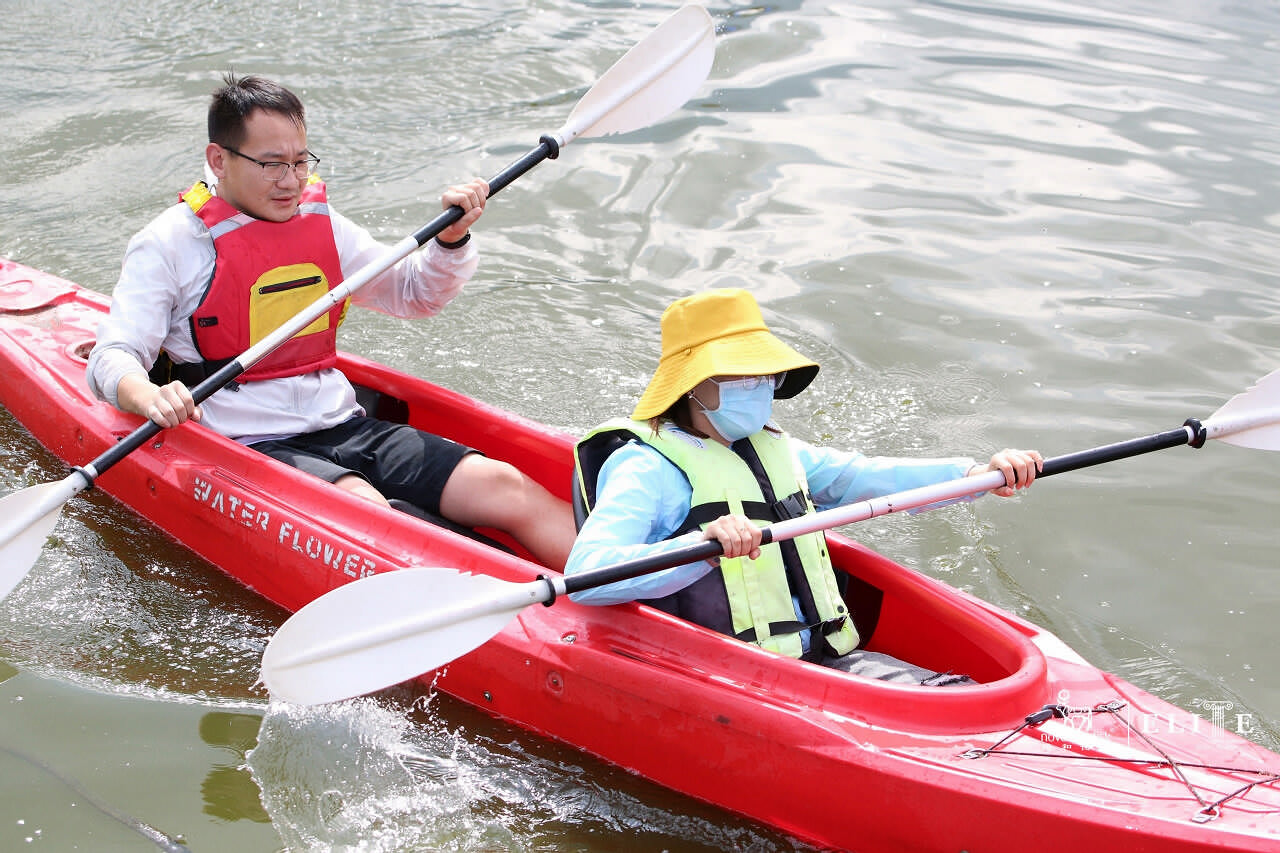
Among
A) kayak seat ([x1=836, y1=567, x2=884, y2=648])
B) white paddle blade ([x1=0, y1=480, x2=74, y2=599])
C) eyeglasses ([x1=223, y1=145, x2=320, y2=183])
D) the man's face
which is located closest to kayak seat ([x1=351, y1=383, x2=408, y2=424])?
the man's face

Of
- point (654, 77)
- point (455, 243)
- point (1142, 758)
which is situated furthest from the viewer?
point (654, 77)

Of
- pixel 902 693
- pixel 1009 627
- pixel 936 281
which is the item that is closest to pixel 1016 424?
pixel 936 281

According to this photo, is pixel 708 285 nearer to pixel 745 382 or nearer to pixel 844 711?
pixel 745 382

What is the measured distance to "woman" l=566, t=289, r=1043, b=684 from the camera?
2.79 meters

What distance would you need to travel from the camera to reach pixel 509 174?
3.74 meters

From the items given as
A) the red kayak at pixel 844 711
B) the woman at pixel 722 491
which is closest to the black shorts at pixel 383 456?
the red kayak at pixel 844 711

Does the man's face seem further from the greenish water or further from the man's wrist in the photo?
the greenish water

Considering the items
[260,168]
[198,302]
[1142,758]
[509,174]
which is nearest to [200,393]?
[198,302]

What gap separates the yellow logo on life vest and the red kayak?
14.2 inches

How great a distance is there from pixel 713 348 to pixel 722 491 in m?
0.32

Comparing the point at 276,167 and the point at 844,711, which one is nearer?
the point at 844,711

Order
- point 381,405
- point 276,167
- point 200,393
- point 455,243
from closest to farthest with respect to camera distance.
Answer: point 200,393
point 276,167
point 455,243
point 381,405

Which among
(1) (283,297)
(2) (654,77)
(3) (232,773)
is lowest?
(3) (232,773)

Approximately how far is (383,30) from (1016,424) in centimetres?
572
